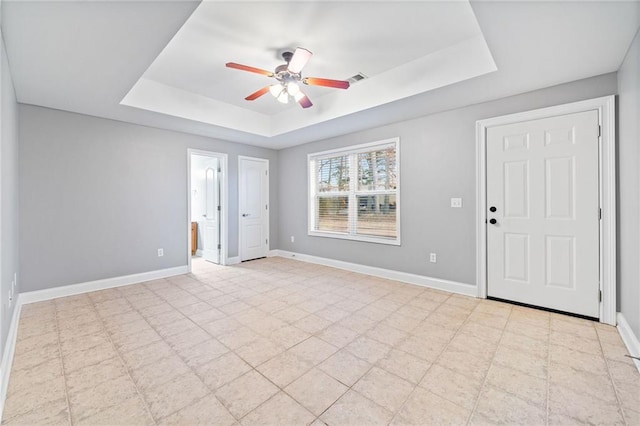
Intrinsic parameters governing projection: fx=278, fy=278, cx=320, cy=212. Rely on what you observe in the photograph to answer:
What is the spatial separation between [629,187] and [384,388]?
263cm

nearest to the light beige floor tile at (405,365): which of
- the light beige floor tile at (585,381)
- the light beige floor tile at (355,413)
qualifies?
the light beige floor tile at (355,413)

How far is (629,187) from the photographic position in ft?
7.67

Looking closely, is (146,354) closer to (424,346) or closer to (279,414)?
(279,414)

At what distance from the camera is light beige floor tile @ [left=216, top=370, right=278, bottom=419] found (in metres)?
1.58

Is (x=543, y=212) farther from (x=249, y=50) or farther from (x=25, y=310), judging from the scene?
(x=25, y=310)

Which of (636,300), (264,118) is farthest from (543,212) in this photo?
(264,118)

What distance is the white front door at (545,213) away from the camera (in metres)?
2.72

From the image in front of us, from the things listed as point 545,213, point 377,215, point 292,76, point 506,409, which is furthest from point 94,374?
point 545,213

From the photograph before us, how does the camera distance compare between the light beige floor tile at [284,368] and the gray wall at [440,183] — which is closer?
the light beige floor tile at [284,368]

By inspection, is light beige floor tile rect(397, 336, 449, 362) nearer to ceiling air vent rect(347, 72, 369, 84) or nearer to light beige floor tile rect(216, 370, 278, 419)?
light beige floor tile rect(216, 370, 278, 419)

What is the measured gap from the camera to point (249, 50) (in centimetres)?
273

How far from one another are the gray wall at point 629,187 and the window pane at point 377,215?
2311 mm

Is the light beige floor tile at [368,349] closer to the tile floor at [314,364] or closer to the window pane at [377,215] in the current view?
the tile floor at [314,364]

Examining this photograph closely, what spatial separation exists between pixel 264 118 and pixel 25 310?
391 cm
